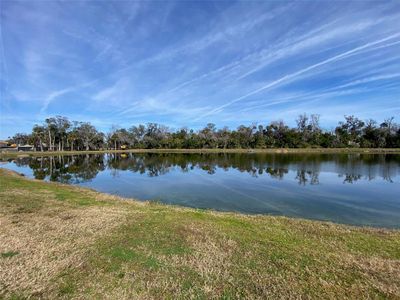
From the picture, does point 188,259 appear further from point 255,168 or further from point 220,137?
point 220,137

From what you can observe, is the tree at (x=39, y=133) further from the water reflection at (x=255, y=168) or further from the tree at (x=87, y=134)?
the water reflection at (x=255, y=168)

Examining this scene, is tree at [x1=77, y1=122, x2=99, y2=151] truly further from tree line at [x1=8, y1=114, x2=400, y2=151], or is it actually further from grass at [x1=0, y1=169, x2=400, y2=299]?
grass at [x1=0, y1=169, x2=400, y2=299]

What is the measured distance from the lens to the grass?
476 centimetres

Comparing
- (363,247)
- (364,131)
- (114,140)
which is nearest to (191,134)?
(114,140)

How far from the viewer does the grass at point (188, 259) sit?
476 centimetres

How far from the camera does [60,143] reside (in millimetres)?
104125

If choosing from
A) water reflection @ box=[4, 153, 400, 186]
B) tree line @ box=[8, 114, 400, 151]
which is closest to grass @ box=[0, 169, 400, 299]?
water reflection @ box=[4, 153, 400, 186]

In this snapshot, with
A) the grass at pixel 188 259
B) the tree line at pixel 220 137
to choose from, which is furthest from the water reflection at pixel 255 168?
the tree line at pixel 220 137

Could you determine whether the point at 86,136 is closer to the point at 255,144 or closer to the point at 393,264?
the point at 255,144

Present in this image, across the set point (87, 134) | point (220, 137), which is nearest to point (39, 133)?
point (87, 134)

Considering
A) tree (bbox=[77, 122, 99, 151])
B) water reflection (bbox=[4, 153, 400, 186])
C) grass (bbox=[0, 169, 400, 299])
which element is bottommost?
water reflection (bbox=[4, 153, 400, 186])

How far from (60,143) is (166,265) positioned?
4412 inches

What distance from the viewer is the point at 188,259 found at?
19.7ft

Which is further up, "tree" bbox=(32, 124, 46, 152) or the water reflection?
"tree" bbox=(32, 124, 46, 152)
